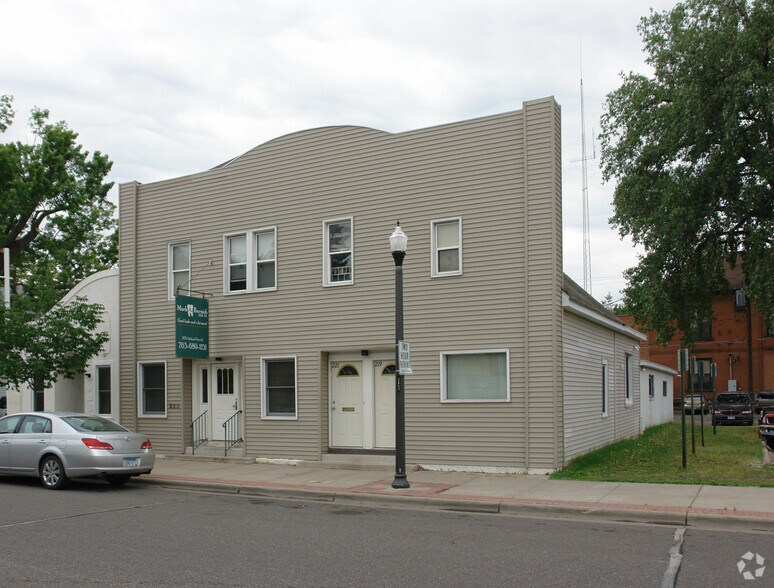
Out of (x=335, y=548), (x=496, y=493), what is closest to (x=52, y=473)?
(x=335, y=548)

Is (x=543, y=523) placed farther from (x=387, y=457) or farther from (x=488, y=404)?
(x=387, y=457)

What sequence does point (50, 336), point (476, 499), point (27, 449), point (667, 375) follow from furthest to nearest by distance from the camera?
point (667, 375) < point (50, 336) < point (27, 449) < point (476, 499)

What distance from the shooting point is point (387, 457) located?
53.2 feet

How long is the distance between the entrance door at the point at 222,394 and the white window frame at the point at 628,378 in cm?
1171

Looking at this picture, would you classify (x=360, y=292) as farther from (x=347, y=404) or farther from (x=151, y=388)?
(x=151, y=388)

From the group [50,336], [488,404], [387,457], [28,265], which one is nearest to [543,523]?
[488,404]

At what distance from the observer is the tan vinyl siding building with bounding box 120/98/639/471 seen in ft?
49.5

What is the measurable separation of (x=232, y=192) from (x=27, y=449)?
7741 millimetres

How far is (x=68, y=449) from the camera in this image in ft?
45.2

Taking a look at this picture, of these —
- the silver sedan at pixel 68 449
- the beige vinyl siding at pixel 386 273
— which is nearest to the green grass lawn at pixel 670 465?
the beige vinyl siding at pixel 386 273

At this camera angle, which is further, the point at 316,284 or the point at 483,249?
the point at 316,284

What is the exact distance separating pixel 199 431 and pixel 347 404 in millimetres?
4462

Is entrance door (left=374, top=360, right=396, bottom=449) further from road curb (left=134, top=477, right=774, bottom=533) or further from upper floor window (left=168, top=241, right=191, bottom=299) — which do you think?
upper floor window (left=168, top=241, right=191, bottom=299)

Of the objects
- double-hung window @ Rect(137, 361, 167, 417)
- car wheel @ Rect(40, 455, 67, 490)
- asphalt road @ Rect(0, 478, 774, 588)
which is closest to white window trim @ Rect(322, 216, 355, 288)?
double-hung window @ Rect(137, 361, 167, 417)
